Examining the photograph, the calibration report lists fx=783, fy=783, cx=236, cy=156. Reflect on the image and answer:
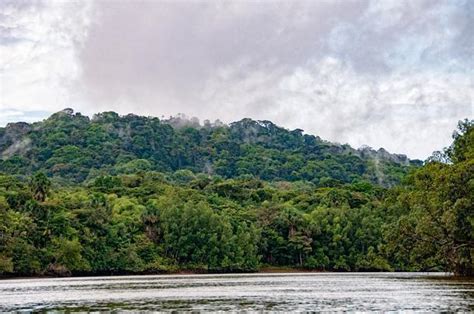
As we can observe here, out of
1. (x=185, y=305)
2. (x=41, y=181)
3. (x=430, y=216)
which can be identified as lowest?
(x=185, y=305)

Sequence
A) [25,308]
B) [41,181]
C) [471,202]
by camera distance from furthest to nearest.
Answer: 1. [41,181]
2. [471,202]
3. [25,308]

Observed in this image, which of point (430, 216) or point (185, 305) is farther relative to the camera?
point (430, 216)

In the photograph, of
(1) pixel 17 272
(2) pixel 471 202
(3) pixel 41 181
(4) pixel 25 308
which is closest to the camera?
(4) pixel 25 308

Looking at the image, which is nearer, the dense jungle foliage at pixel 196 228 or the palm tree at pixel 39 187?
the dense jungle foliage at pixel 196 228

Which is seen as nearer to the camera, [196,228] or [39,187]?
[39,187]

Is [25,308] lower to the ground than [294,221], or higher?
lower

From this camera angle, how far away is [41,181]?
119m

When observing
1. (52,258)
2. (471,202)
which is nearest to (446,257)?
(471,202)

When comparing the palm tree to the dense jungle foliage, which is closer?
the dense jungle foliage

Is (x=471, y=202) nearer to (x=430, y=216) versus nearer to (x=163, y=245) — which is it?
(x=430, y=216)

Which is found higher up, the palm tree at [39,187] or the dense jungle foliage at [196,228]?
the palm tree at [39,187]

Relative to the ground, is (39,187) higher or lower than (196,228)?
higher

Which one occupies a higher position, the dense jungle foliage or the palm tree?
the palm tree

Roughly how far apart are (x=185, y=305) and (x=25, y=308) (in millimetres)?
8978
